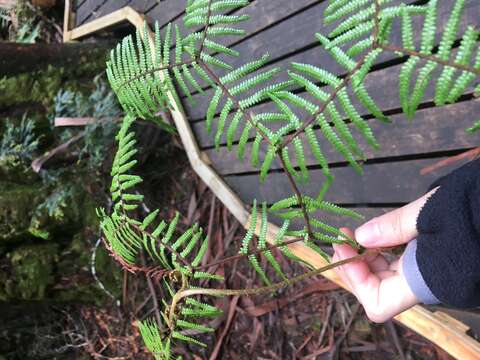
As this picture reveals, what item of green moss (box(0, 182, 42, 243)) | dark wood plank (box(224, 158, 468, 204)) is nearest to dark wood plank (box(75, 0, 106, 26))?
green moss (box(0, 182, 42, 243))

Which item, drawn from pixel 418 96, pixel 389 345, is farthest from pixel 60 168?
pixel 418 96

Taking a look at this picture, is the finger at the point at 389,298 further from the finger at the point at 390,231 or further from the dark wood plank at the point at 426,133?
the dark wood plank at the point at 426,133

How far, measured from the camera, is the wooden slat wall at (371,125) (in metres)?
1.48

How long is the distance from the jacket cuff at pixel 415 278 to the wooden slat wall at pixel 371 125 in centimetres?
61

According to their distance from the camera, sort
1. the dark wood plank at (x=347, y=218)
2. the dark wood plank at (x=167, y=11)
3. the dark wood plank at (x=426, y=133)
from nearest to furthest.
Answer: the dark wood plank at (x=426, y=133) → the dark wood plank at (x=347, y=218) → the dark wood plank at (x=167, y=11)

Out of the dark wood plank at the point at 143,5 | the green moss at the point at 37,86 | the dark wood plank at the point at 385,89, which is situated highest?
the dark wood plank at the point at 143,5

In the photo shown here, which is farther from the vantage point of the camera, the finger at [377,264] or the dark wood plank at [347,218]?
the dark wood plank at [347,218]

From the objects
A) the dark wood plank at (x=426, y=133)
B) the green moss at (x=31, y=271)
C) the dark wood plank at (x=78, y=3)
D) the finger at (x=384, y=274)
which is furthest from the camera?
the dark wood plank at (x=78, y=3)

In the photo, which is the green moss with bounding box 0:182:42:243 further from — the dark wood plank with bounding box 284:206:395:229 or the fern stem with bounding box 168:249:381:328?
the fern stem with bounding box 168:249:381:328

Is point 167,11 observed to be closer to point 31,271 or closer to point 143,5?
point 143,5

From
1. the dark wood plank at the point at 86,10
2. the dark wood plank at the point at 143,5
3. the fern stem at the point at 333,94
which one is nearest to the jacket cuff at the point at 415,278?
the fern stem at the point at 333,94

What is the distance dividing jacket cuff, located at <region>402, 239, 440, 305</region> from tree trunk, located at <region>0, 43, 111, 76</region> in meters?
2.14

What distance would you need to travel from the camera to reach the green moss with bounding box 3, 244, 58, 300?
2.40 meters

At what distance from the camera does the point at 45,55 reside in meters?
2.52
